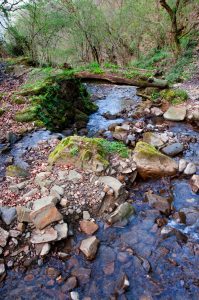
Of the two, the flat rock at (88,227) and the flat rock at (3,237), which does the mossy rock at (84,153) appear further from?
the flat rock at (3,237)

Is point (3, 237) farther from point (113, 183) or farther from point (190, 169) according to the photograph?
point (190, 169)

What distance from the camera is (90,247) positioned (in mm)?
3949

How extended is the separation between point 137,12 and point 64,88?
8.40 metres

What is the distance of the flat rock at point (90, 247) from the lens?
3.90 m

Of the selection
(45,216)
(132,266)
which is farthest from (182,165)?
(45,216)

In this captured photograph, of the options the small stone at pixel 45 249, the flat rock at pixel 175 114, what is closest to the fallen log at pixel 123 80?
the flat rock at pixel 175 114

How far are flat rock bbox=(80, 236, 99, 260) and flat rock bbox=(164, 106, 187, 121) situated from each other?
18.7 feet

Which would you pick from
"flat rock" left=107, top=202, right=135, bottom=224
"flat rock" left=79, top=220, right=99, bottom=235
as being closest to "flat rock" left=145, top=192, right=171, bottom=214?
"flat rock" left=107, top=202, right=135, bottom=224

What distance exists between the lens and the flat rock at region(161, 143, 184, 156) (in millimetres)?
6549

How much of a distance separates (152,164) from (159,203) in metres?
1.09

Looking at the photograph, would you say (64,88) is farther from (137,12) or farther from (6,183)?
(137,12)

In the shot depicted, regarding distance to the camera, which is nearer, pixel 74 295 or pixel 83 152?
pixel 74 295

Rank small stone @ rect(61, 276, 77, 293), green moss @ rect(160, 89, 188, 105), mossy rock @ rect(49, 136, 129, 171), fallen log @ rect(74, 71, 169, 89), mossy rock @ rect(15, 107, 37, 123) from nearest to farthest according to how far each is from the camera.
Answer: small stone @ rect(61, 276, 77, 293) → mossy rock @ rect(49, 136, 129, 171) → mossy rock @ rect(15, 107, 37, 123) → green moss @ rect(160, 89, 188, 105) → fallen log @ rect(74, 71, 169, 89)

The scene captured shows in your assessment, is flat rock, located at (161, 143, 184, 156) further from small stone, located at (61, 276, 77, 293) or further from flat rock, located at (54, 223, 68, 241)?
small stone, located at (61, 276, 77, 293)
